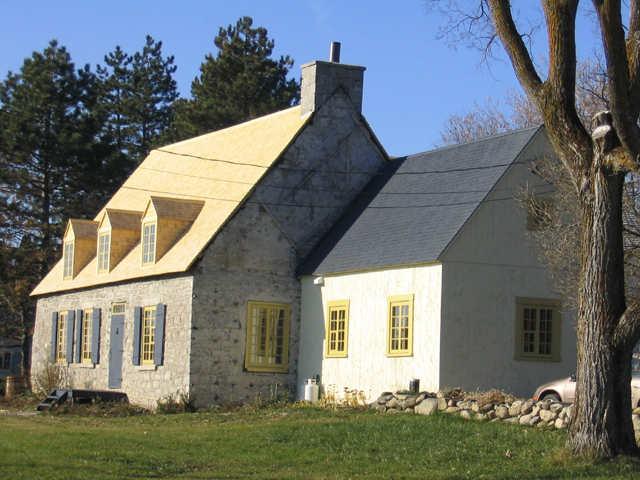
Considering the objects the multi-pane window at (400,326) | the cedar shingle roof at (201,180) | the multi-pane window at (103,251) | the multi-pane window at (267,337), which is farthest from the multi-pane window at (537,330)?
the multi-pane window at (103,251)

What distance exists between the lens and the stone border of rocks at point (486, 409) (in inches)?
600

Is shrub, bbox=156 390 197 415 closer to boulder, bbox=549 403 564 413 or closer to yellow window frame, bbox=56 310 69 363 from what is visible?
yellow window frame, bbox=56 310 69 363

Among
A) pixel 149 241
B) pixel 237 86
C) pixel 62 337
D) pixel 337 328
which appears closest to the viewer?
pixel 337 328

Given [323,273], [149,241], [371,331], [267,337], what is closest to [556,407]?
[371,331]

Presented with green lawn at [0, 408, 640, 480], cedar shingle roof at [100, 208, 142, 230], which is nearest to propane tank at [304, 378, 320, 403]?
green lawn at [0, 408, 640, 480]

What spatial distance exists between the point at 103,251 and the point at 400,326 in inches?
436

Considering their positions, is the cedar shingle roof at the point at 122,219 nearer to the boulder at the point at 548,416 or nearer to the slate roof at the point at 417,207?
the slate roof at the point at 417,207

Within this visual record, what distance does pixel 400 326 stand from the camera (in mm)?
20516

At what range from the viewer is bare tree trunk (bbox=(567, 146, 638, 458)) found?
489 inches

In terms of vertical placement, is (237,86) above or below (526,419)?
above

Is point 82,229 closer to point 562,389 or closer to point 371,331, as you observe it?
point 371,331

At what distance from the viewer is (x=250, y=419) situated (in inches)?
744

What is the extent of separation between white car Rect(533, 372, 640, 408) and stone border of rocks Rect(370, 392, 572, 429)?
242cm

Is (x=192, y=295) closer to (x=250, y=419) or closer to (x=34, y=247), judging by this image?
(x=250, y=419)
